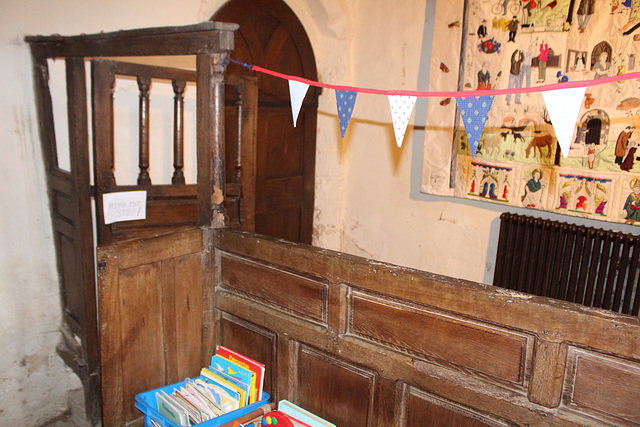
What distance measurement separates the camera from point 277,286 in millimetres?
2109

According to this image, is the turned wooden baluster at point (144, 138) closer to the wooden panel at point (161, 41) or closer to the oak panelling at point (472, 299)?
the wooden panel at point (161, 41)

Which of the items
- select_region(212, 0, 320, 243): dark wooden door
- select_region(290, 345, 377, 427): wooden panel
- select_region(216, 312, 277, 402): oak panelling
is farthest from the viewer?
select_region(212, 0, 320, 243): dark wooden door

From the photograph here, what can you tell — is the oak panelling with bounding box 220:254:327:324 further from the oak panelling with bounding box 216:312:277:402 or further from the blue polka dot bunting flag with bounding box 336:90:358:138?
the blue polka dot bunting flag with bounding box 336:90:358:138

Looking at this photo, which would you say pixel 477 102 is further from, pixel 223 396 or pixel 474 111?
pixel 223 396

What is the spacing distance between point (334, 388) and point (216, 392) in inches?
19.0

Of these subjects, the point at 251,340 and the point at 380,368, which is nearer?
the point at 380,368

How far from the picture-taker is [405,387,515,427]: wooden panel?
1.67 metres

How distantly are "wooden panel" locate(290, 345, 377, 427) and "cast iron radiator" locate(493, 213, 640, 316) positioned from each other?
5.85ft

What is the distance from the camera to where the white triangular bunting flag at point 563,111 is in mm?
1692

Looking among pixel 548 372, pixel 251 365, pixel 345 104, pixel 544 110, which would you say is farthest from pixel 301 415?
pixel 544 110

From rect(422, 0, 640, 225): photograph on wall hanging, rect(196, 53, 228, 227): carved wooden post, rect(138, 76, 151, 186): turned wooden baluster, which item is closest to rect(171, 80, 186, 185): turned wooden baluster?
rect(138, 76, 151, 186): turned wooden baluster

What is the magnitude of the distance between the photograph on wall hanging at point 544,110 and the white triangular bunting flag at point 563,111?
129 cm

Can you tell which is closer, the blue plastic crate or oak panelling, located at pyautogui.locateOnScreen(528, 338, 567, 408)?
oak panelling, located at pyautogui.locateOnScreen(528, 338, 567, 408)

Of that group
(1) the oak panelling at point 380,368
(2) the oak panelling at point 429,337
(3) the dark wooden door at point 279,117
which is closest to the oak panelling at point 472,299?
(2) the oak panelling at point 429,337
